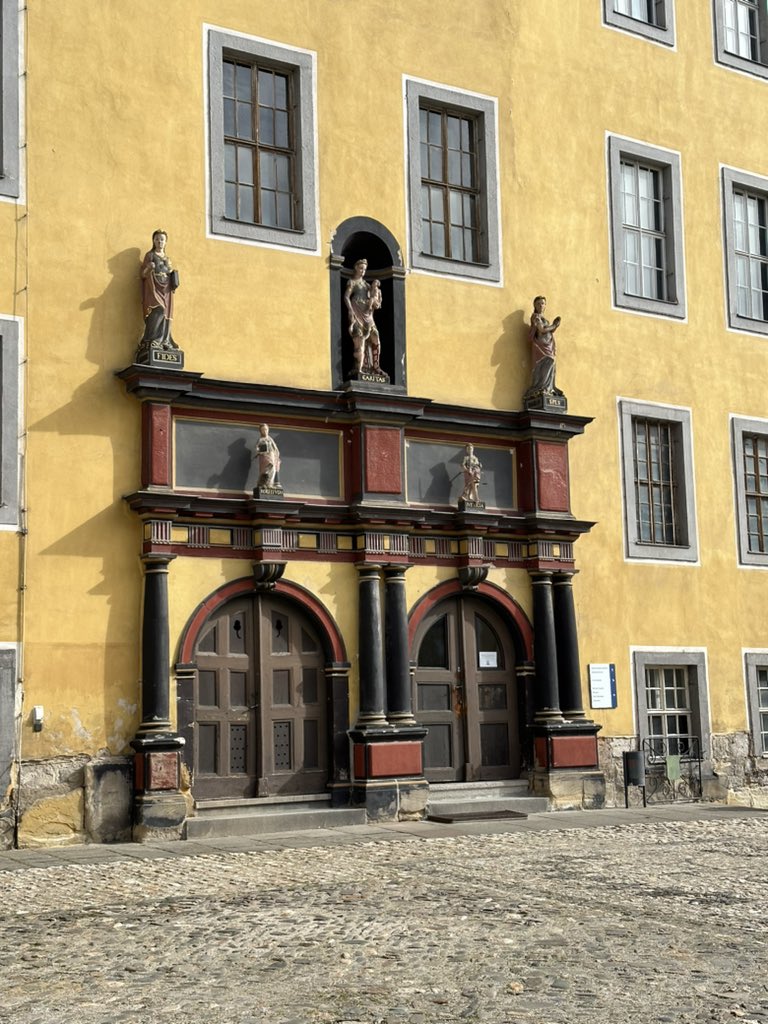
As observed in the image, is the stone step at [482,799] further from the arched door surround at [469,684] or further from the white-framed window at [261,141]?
the white-framed window at [261,141]

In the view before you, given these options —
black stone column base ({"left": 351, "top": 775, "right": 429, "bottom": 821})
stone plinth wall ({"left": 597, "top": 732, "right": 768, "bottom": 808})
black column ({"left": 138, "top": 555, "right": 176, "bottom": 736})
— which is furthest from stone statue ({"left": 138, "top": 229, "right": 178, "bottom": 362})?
stone plinth wall ({"left": 597, "top": 732, "right": 768, "bottom": 808})

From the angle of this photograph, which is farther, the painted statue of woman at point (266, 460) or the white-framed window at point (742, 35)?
the white-framed window at point (742, 35)

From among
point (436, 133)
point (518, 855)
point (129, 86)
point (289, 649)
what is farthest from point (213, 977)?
point (436, 133)

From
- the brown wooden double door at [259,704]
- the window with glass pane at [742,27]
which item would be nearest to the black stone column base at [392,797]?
the brown wooden double door at [259,704]

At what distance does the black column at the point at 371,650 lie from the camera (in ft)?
55.8

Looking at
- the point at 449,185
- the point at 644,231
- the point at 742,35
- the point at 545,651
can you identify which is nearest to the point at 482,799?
the point at 545,651

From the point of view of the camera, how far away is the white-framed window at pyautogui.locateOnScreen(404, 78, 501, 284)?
1859 centimetres

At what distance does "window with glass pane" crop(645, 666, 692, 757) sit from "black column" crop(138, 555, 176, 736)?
7.33m

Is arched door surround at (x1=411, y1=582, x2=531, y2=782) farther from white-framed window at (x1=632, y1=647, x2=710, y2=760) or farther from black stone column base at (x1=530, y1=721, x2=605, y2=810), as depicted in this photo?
white-framed window at (x1=632, y1=647, x2=710, y2=760)

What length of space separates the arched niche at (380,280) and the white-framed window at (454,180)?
50 cm

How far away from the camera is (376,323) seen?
59.9 ft

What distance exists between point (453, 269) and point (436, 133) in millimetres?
1890

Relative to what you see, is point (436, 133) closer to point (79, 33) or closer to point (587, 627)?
point (79, 33)

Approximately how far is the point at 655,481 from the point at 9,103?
10123 mm
